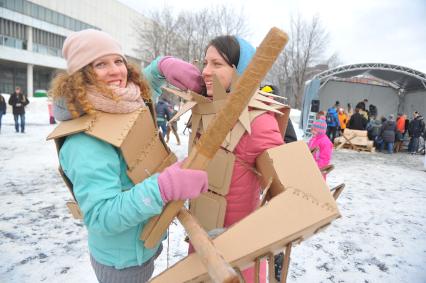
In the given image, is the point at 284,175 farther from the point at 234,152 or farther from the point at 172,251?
the point at 172,251

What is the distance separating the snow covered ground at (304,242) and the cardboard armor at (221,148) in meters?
0.58

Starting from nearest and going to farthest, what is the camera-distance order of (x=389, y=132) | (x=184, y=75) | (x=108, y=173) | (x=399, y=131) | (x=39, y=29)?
(x=108, y=173) < (x=184, y=75) < (x=389, y=132) < (x=399, y=131) < (x=39, y=29)

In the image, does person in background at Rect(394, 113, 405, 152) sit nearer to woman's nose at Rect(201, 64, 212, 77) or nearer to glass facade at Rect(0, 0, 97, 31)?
woman's nose at Rect(201, 64, 212, 77)

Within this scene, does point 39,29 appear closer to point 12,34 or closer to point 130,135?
point 12,34

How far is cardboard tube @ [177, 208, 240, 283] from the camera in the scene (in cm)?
66

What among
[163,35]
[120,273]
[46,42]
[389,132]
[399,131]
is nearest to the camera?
[120,273]

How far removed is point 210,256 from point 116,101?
0.68 m

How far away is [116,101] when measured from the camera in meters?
1.09

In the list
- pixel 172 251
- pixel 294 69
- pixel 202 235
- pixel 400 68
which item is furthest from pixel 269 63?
pixel 294 69

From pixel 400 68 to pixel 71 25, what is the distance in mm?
40946

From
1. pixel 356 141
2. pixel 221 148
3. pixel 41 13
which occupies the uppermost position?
pixel 41 13

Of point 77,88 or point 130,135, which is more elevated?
point 77,88

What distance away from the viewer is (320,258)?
2.94 m

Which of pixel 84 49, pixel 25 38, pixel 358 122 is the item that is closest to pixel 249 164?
pixel 84 49
